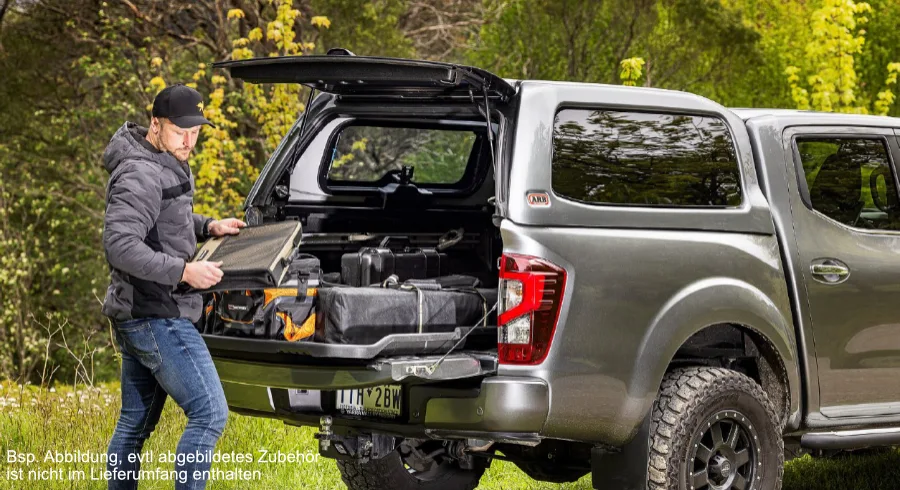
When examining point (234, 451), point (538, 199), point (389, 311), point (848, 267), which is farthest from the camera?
point (234, 451)

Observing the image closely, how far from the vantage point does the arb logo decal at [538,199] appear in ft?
15.7

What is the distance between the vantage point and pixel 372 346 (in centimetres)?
474

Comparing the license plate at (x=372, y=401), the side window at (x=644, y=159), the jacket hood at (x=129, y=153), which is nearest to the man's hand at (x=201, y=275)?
the jacket hood at (x=129, y=153)

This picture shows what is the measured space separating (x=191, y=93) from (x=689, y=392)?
2240mm

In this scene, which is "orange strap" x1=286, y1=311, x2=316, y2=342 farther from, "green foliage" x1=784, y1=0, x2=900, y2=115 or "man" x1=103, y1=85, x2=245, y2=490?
"green foliage" x1=784, y1=0, x2=900, y2=115

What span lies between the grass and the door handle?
68.1 inches

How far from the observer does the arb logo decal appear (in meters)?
4.80

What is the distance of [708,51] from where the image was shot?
18.3m

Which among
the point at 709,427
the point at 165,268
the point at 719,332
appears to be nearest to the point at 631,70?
the point at 719,332

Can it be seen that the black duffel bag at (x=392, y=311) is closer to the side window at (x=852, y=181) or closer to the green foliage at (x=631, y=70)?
the side window at (x=852, y=181)

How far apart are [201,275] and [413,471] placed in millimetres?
1849

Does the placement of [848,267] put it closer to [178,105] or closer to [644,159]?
[644,159]

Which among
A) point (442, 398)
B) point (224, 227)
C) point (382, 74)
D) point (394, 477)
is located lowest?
point (394, 477)

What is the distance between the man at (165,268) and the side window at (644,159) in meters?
1.38
